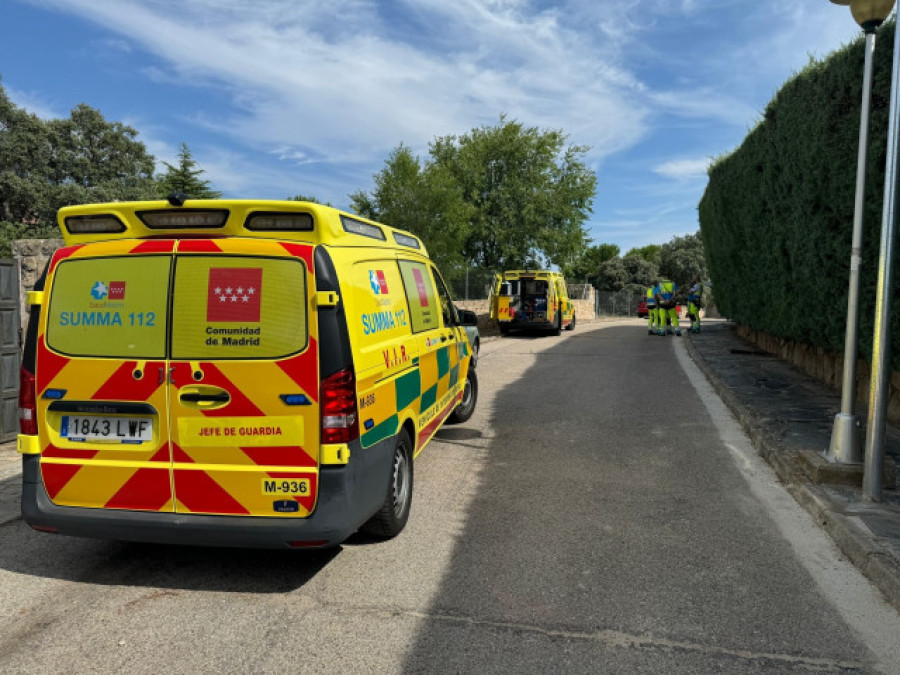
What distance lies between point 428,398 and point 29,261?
15.5 ft

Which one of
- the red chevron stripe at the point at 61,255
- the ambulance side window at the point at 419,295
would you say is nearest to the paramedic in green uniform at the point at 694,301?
the ambulance side window at the point at 419,295

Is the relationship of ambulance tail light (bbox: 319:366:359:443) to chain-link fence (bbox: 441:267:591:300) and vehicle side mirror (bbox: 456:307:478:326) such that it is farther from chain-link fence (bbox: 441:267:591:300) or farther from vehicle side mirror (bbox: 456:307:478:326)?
chain-link fence (bbox: 441:267:591:300)

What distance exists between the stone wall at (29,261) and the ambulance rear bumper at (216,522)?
12.7 ft

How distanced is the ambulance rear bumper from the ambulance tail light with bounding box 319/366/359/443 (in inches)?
7.0

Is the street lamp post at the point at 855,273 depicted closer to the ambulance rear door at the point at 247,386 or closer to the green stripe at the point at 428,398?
the green stripe at the point at 428,398

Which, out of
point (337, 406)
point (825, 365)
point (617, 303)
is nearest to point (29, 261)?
point (337, 406)

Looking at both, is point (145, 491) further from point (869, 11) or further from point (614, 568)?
point (869, 11)

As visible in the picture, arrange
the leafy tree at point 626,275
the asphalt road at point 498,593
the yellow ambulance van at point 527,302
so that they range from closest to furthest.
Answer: the asphalt road at point 498,593 → the yellow ambulance van at point 527,302 → the leafy tree at point 626,275

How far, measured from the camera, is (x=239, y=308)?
10.8 ft

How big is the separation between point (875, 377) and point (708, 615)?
2491mm

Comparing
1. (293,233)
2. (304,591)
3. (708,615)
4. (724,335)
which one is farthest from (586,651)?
(724,335)

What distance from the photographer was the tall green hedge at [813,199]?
654 cm

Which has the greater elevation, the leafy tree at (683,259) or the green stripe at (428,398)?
the leafy tree at (683,259)

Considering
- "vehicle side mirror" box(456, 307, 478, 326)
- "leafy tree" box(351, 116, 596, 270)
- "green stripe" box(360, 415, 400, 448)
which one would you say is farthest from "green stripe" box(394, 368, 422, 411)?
"leafy tree" box(351, 116, 596, 270)
